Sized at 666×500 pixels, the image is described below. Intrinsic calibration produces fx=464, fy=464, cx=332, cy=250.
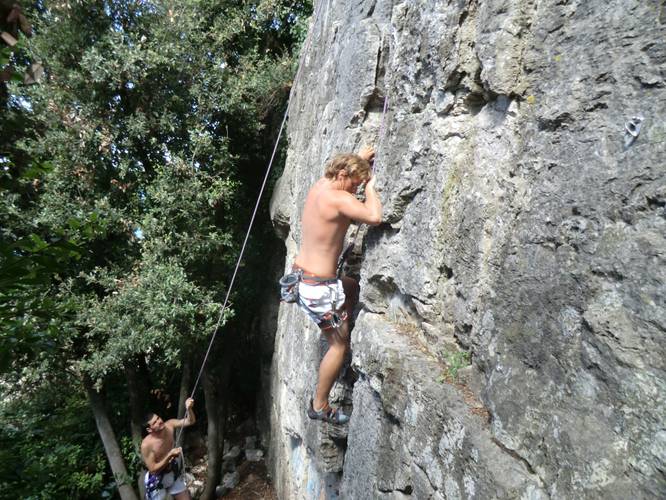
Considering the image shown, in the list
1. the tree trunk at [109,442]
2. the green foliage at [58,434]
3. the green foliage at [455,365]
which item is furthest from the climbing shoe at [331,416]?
the tree trunk at [109,442]

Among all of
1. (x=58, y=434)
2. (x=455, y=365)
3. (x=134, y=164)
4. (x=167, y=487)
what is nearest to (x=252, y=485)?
(x=167, y=487)

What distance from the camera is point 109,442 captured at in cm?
862

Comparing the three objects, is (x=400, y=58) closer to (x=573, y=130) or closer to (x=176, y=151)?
(x=573, y=130)

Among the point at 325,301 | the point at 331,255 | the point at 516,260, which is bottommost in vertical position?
the point at 325,301

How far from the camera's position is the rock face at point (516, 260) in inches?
64.7

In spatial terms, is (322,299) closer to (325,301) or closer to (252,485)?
(325,301)

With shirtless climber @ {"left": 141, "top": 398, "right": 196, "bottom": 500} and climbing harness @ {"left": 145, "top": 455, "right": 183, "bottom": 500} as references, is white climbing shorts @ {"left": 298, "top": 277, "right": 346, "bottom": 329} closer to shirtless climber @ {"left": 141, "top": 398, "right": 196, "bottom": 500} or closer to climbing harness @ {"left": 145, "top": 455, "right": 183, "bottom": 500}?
shirtless climber @ {"left": 141, "top": 398, "right": 196, "bottom": 500}

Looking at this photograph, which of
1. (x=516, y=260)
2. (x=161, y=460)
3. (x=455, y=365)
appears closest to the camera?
(x=516, y=260)

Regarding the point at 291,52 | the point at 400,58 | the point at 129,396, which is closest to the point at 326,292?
the point at 400,58

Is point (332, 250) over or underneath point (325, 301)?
over

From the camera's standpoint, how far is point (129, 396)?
30.4 feet

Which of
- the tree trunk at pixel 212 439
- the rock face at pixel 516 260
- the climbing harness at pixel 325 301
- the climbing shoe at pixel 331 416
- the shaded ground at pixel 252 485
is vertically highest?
the rock face at pixel 516 260

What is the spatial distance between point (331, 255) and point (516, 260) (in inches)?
78.2

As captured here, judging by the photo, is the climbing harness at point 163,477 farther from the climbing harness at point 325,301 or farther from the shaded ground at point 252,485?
the climbing harness at point 325,301
